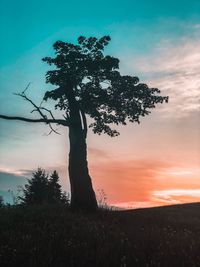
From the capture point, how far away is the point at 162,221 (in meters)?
19.5

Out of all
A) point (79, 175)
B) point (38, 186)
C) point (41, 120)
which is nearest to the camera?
point (79, 175)

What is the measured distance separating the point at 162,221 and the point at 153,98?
27.4 ft

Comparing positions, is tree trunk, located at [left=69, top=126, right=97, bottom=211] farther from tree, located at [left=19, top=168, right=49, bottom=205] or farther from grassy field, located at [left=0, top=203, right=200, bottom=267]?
tree, located at [left=19, top=168, right=49, bottom=205]

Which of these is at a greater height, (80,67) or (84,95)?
(80,67)

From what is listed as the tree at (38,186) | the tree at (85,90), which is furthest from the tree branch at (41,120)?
the tree at (38,186)

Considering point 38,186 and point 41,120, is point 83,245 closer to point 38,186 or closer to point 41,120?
point 41,120

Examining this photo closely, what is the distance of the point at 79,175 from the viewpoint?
23.3 meters

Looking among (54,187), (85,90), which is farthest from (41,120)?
(54,187)

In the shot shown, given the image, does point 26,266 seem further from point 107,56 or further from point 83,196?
point 107,56

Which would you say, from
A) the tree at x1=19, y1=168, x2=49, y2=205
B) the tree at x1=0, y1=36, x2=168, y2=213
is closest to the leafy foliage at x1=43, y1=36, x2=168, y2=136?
the tree at x1=0, y1=36, x2=168, y2=213

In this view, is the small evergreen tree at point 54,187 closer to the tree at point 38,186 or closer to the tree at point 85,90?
the tree at point 38,186

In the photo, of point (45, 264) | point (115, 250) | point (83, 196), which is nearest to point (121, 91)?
point (83, 196)

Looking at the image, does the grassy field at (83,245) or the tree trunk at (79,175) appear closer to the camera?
the grassy field at (83,245)

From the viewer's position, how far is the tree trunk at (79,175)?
2250 cm
